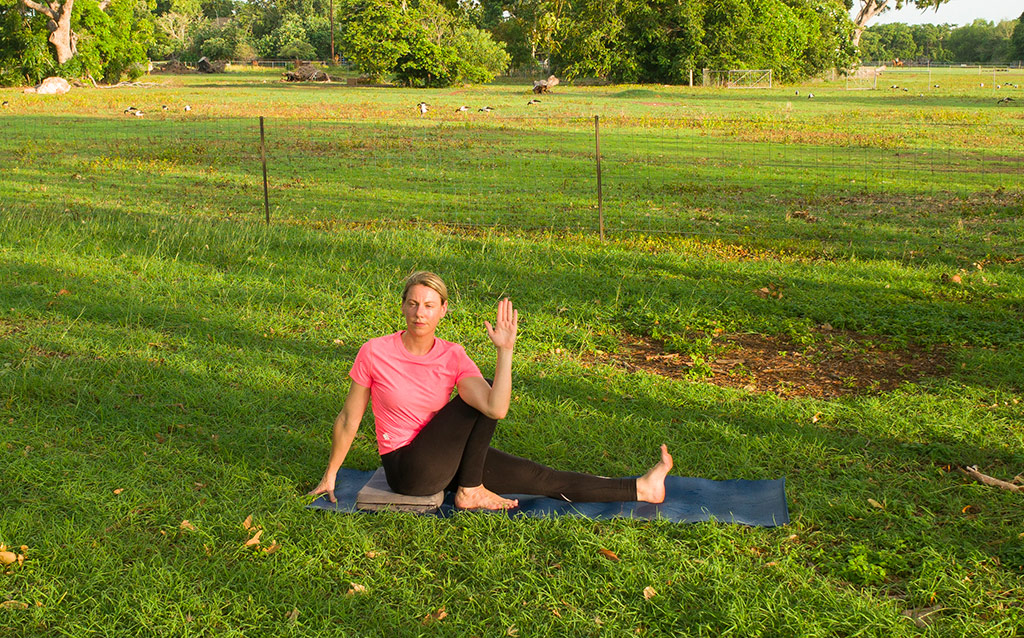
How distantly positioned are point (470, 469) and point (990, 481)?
2.51 meters

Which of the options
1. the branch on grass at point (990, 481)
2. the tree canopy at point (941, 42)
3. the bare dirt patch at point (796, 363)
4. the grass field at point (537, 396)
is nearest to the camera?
the grass field at point (537, 396)

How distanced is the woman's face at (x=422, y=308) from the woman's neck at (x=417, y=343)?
66mm

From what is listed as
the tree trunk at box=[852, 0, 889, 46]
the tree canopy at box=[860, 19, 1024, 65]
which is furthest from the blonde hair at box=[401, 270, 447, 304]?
the tree canopy at box=[860, 19, 1024, 65]

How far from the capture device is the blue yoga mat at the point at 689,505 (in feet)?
13.7

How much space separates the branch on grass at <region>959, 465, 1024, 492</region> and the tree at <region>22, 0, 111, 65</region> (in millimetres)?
54475

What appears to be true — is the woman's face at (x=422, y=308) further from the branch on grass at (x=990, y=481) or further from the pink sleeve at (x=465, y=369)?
the branch on grass at (x=990, y=481)

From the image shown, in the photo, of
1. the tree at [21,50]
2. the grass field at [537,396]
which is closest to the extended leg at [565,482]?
the grass field at [537,396]

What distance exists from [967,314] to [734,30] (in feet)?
158

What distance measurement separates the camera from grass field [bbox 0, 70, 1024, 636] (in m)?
3.56

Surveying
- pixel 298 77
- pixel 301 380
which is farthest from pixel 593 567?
pixel 298 77

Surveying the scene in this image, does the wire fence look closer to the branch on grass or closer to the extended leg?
the branch on grass

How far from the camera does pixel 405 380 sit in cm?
414

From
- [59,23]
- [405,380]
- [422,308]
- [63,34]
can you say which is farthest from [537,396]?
[59,23]

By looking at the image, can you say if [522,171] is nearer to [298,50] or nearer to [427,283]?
[427,283]
